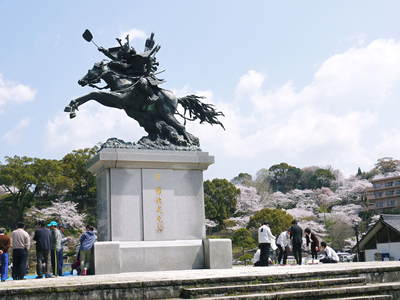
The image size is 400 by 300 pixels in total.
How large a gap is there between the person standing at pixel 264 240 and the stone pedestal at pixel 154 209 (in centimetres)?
125

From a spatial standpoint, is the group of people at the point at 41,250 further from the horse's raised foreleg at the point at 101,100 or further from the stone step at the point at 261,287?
the stone step at the point at 261,287

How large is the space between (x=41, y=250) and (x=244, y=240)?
3255 cm

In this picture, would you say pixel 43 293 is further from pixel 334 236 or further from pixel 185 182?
pixel 334 236

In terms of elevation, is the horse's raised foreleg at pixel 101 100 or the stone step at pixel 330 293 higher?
the horse's raised foreleg at pixel 101 100

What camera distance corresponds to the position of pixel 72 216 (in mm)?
45344

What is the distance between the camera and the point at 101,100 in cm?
1354

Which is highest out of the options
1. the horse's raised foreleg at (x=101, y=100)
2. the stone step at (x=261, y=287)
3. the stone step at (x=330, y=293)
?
the horse's raised foreleg at (x=101, y=100)

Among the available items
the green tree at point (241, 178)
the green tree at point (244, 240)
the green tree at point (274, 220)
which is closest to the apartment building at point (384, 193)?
the green tree at point (241, 178)

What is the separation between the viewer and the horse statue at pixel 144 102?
531 inches

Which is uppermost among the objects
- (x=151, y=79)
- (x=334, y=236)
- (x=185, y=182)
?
(x=151, y=79)

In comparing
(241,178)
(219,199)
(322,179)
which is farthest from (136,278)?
(322,179)

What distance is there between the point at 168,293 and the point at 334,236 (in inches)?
1940

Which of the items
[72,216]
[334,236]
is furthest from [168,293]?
[334,236]

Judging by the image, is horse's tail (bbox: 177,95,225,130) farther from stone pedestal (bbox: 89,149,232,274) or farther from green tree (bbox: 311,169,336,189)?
green tree (bbox: 311,169,336,189)
